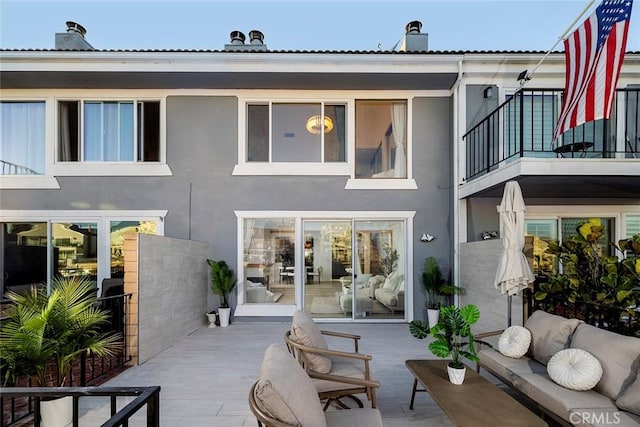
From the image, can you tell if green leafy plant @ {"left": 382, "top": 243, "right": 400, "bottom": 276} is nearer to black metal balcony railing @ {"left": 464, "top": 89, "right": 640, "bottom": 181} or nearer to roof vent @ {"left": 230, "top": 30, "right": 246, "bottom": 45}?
black metal balcony railing @ {"left": 464, "top": 89, "right": 640, "bottom": 181}

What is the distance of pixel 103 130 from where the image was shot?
7484mm

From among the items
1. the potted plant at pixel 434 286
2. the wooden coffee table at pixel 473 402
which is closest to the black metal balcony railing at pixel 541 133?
the potted plant at pixel 434 286

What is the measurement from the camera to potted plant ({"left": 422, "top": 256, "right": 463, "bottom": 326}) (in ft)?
22.5

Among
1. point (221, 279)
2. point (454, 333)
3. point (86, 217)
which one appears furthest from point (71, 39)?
point (454, 333)

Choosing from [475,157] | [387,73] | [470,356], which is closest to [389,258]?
[475,157]

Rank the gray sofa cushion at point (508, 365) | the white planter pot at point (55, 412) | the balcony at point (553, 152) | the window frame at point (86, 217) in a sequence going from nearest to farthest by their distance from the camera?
the white planter pot at point (55, 412) → the gray sofa cushion at point (508, 365) → the balcony at point (553, 152) → the window frame at point (86, 217)

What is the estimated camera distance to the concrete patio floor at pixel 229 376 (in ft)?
11.0

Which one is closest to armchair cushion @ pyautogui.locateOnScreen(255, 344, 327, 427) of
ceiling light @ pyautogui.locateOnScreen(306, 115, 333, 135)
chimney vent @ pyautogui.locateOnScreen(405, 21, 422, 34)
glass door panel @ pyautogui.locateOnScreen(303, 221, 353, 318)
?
glass door panel @ pyautogui.locateOnScreen(303, 221, 353, 318)

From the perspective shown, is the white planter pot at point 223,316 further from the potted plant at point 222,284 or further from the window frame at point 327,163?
the window frame at point 327,163

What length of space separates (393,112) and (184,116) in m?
4.71

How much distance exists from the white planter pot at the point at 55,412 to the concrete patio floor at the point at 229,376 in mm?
270

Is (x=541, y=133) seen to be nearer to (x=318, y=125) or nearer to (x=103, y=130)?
(x=318, y=125)

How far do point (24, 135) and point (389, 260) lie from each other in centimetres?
866

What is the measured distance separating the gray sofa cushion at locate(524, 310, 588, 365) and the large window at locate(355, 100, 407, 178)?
4.37m
